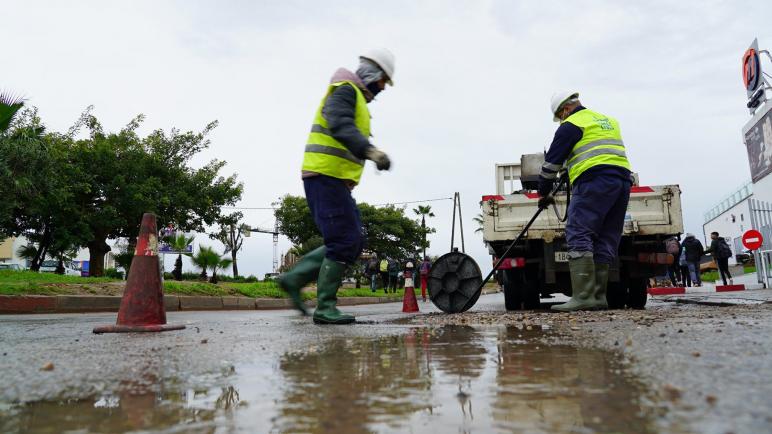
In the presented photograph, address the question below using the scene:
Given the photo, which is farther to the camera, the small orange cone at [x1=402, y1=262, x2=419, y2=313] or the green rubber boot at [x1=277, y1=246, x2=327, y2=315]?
the small orange cone at [x1=402, y1=262, x2=419, y2=313]

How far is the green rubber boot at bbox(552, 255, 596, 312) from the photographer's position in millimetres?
4828

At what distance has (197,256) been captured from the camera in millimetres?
21734

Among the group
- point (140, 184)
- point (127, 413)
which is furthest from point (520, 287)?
point (140, 184)

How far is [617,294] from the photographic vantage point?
22.0 ft

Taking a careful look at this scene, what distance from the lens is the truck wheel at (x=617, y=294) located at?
668 centimetres

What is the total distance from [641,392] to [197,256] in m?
21.9

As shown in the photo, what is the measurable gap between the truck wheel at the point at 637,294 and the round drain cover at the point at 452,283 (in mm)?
2223

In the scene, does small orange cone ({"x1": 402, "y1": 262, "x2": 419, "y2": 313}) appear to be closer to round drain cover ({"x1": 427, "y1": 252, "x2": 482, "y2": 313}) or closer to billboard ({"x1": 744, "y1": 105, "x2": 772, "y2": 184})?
round drain cover ({"x1": 427, "y1": 252, "x2": 482, "y2": 313})

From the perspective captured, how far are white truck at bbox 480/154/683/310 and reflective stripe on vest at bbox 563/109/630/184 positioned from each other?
123 cm

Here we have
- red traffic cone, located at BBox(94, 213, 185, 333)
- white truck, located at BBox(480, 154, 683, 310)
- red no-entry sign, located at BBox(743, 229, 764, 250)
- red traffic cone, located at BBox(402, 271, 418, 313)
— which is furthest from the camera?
red no-entry sign, located at BBox(743, 229, 764, 250)

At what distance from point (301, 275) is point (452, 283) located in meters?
1.95

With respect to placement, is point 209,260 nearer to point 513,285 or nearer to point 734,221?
point 513,285

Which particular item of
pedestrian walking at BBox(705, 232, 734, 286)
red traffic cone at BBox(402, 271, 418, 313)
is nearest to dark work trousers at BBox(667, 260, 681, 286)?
pedestrian walking at BBox(705, 232, 734, 286)

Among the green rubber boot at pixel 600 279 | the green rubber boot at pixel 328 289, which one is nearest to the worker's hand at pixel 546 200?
the green rubber boot at pixel 600 279
